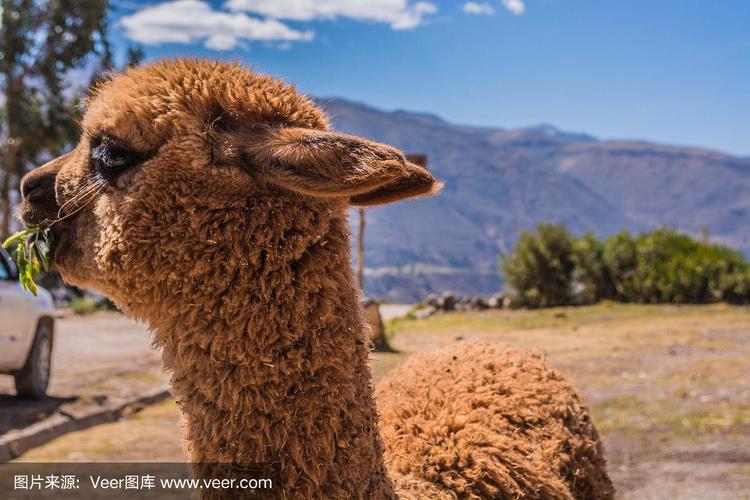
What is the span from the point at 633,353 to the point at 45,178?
11.6 metres

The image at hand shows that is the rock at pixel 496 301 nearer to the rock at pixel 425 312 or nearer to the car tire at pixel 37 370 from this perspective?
the rock at pixel 425 312

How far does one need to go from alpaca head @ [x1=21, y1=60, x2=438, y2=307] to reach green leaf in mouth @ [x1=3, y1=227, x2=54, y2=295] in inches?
1.5

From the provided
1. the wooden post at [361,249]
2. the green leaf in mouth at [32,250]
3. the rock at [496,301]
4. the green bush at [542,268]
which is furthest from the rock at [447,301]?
the green leaf in mouth at [32,250]

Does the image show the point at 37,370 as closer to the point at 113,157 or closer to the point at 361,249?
the point at 361,249

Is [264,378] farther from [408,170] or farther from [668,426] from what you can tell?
[668,426]

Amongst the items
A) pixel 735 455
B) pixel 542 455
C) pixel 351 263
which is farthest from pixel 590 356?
pixel 351 263

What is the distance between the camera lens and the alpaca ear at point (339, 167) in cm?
195

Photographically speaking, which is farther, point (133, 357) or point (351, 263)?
point (133, 357)

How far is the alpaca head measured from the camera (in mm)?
2232

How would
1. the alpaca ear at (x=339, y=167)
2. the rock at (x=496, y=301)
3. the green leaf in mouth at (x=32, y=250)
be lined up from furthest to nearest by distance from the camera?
the rock at (x=496, y=301) < the green leaf in mouth at (x=32, y=250) < the alpaca ear at (x=339, y=167)

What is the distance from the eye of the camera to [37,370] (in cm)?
924

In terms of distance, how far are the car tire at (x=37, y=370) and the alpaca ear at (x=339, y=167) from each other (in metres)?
7.91

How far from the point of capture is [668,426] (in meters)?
7.88

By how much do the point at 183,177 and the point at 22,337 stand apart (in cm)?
760
